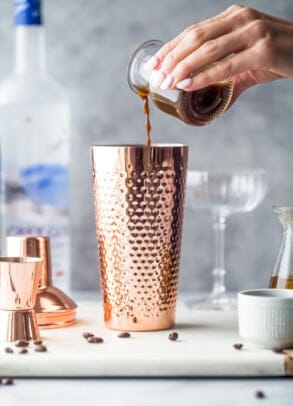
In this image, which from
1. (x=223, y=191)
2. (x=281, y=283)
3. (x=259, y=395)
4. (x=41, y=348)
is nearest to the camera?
(x=259, y=395)

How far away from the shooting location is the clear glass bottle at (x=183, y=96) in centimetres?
131

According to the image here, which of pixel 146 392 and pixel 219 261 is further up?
pixel 219 261

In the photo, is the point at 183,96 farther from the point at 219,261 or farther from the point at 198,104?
the point at 219,261

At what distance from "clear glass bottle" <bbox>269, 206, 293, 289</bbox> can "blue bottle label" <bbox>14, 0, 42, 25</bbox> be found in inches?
23.0

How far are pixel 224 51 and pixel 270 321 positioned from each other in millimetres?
347

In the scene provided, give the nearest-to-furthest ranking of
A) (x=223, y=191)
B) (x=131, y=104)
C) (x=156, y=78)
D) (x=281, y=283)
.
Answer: (x=156, y=78) < (x=281, y=283) < (x=223, y=191) < (x=131, y=104)

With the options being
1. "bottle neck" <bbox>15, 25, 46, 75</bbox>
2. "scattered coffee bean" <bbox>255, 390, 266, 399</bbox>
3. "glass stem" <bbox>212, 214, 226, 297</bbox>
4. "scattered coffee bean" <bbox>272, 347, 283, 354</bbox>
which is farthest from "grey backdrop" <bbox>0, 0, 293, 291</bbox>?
"scattered coffee bean" <bbox>255, 390, 266, 399</bbox>

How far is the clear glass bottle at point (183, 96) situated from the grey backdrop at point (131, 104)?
0.49 metres

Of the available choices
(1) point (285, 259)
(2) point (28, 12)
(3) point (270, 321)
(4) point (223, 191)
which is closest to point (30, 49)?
(2) point (28, 12)

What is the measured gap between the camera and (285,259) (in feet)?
4.55

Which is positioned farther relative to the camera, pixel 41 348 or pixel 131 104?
pixel 131 104

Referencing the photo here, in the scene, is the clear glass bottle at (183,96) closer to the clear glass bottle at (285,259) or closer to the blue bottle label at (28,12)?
the clear glass bottle at (285,259)

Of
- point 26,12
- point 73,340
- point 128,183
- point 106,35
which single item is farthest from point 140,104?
point 73,340

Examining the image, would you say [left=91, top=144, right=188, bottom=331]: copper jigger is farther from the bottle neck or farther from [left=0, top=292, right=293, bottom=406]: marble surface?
the bottle neck
